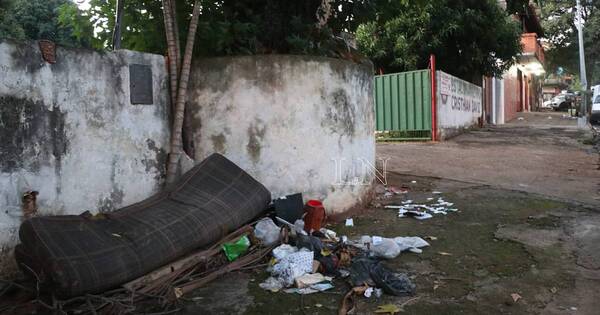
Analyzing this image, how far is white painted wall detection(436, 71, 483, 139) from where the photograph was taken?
457 inches

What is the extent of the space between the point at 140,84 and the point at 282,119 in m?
1.22

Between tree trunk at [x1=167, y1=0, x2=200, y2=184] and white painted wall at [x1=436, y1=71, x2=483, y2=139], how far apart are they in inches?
326

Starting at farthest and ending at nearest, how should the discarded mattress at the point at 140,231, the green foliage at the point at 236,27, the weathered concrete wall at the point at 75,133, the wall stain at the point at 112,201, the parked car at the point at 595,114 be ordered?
the parked car at the point at 595,114
the green foliage at the point at 236,27
the wall stain at the point at 112,201
the weathered concrete wall at the point at 75,133
the discarded mattress at the point at 140,231

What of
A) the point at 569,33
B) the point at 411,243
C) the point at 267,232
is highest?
the point at 569,33

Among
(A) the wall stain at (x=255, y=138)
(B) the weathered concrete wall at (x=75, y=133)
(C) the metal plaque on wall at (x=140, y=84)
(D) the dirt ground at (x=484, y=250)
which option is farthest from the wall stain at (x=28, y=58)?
(D) the dirt ground at (x=484, y=250)

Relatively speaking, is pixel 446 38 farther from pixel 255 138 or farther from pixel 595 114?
pixel 255 138

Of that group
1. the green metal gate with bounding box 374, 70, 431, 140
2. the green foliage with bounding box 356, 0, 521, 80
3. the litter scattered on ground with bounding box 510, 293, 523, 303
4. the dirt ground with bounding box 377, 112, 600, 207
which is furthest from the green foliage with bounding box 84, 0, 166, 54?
the green foliage with bounding box 356, 0, 521, 80

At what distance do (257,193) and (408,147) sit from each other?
7046mm

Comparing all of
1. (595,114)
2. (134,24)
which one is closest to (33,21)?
(134,24)

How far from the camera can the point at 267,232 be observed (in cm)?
388

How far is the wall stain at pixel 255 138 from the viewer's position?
4.37 metres

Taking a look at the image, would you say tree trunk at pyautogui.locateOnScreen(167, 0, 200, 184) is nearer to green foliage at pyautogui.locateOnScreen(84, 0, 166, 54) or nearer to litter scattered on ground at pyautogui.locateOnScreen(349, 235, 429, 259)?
green foliage at pyautogui.locateOnScreen(84, 0, 166, 54)

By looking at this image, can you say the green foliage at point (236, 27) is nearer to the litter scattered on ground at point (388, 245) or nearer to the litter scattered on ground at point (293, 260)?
the litter scattered on ground at point (293, 260)

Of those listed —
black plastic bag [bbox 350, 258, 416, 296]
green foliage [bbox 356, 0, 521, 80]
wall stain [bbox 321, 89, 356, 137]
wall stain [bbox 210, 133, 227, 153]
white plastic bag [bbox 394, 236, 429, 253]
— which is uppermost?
green foliage [bbox 356, 0, 521, 80]
